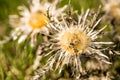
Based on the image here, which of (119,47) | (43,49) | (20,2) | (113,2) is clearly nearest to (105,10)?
(113,2)

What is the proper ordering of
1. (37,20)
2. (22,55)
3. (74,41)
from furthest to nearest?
1. (22,55)
2. (37,20)
3. (74,41)

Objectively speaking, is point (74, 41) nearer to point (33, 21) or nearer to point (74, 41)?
point (74, 41)

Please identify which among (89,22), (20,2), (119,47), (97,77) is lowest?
(97,77)

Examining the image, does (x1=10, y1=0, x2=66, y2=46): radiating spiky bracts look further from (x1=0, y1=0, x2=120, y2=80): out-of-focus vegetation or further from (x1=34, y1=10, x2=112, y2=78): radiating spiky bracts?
(x1=34, y1=10, x2=112, y2=78): radiating spiky bracts

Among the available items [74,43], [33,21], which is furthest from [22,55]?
[74,43]

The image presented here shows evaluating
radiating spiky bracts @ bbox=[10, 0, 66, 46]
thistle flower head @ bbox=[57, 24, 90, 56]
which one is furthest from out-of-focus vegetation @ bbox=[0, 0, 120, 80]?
thistle flower head @ bbox=[57, 24, 90, 56]

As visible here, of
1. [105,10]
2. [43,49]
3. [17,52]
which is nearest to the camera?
[43,49]

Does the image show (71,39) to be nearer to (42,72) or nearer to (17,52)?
(42,72)
